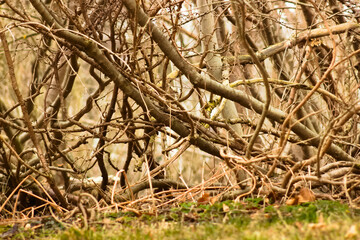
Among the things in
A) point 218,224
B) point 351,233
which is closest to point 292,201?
point 218,224

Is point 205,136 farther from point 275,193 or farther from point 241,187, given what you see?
point 275,193

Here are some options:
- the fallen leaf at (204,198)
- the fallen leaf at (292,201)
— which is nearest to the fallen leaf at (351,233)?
the fallen leaf at (292,201)

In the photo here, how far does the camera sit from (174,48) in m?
2.96

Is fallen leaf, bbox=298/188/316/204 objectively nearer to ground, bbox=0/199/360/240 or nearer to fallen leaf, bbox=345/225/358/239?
ground, bbox=0/199/360/240

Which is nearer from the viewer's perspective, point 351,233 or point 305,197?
point 351,233

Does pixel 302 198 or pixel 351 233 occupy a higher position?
pixel 351 233

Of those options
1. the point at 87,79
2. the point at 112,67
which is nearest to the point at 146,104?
the point at 112,67

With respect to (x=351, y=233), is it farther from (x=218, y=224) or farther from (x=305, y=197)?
(x=305, y=197)

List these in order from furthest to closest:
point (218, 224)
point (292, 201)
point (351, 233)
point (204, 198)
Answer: point (204, 198) < point (292, 201) < point (218, 224) < point (351, 233)

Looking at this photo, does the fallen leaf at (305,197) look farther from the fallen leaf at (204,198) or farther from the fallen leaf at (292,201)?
the fallen leaf at (204,198)

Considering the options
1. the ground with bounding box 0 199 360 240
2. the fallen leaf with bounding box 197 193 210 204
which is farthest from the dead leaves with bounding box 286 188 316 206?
the fallen leaf with bounding box 197 193 210 204

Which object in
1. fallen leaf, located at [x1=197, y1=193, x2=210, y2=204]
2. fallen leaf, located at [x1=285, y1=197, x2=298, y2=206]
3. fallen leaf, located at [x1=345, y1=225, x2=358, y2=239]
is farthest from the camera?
fallen leaf, located at [x1=197, y1=193, x2=210, y2=204]

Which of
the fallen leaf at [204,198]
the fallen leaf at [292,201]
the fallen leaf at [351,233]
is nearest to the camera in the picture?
the fallen leaf at [351,233]

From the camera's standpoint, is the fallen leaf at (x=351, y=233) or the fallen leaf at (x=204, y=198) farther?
the fallen leaf at (x=204, y=198)
